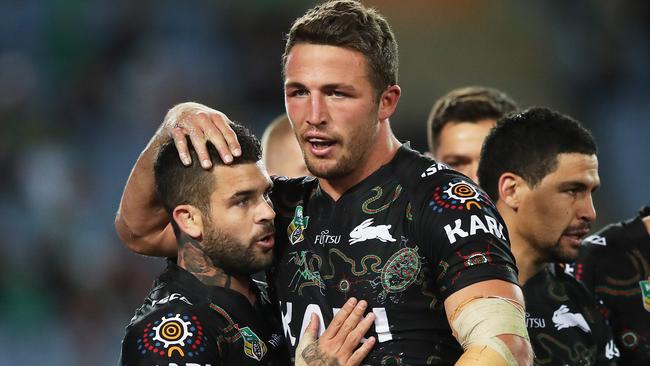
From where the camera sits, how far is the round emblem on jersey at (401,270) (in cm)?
350

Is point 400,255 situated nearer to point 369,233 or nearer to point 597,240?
point 369,233

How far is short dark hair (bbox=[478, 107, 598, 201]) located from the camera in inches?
177

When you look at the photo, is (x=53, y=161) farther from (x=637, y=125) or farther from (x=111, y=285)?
(x=637, y=125)

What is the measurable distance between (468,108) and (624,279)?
1.56 m

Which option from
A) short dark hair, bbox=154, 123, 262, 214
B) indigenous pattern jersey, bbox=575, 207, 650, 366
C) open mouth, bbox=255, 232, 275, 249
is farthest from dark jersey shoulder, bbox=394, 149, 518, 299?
indigenous pattern jersey, bbox=575, 207, 650, 366

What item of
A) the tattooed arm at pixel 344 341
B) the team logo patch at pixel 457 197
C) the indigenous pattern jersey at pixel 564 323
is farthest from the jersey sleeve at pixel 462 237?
the indigenous pattern jersey at pixel 564 323

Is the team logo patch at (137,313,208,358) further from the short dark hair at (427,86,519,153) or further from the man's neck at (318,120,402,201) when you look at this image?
the short dark hair at (427,86,519,153)

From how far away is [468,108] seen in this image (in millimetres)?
5777

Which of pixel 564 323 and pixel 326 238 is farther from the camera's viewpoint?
pixel 564 323

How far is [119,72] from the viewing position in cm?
1104

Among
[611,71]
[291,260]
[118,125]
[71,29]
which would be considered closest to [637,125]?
[611,71]

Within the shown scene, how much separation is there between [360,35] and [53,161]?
23.8 ft

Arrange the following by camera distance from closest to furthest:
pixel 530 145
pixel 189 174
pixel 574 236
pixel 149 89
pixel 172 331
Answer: pixel 172 331 < pixel 189 174 < pixel 574 236 < pixel 530 145 < pixel 149 89

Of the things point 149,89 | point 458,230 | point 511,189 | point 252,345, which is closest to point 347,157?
point 458,230
